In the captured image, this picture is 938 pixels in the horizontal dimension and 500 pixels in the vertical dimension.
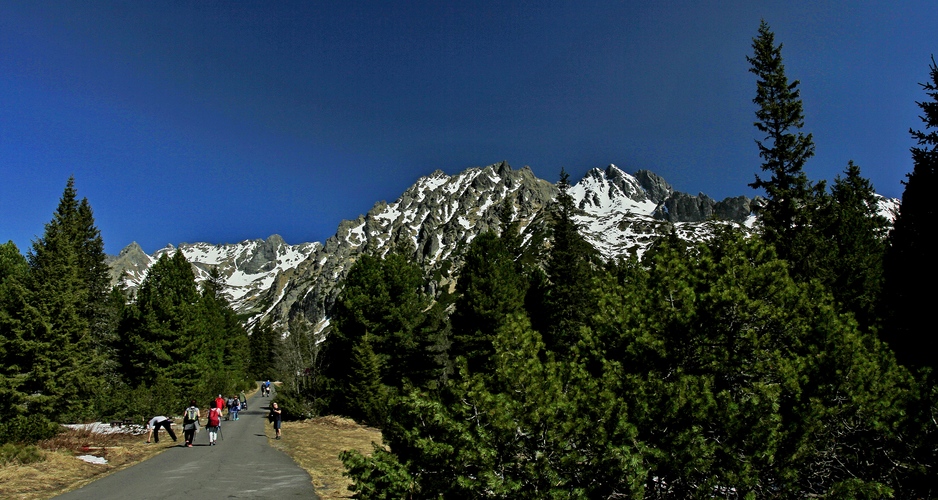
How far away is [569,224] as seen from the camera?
44625 mm

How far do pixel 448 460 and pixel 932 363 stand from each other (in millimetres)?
14747

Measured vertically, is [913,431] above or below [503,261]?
below

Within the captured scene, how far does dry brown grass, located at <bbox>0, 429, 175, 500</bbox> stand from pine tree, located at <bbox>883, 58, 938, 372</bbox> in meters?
25.7

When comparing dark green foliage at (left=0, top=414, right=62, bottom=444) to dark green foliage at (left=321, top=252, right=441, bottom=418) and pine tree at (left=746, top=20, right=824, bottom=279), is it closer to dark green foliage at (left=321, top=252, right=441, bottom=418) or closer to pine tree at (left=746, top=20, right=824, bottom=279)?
dark green foliage at (left=321, top=252, right=441, bottom=418)

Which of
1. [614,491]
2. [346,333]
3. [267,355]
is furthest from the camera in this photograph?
[267,355]

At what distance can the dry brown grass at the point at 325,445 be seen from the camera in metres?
15.0

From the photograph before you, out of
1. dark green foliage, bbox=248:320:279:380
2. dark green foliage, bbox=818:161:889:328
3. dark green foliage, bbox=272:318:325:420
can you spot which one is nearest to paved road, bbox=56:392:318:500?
dark green foliage, bbox=272:318:325:420

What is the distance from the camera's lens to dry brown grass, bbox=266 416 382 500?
15.0m

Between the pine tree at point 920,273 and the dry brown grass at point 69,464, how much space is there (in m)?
25.7

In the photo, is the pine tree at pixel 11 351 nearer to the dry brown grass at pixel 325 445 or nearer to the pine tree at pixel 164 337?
the dry brown grass at pixel 325 445

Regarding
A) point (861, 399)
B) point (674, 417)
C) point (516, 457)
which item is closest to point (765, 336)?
point (861, 399)

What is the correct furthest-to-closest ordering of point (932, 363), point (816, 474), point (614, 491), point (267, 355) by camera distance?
point (267, 355) → point (932, 363) → point (816, 474) → point (614, 491)

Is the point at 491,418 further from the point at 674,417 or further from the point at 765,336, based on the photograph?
the point at 765,336

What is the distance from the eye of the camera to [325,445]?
76.6 feet
